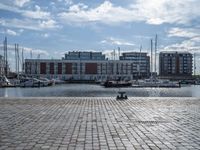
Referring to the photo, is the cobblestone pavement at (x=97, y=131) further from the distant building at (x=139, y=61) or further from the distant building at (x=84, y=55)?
the distant building at (x=139, y=61)

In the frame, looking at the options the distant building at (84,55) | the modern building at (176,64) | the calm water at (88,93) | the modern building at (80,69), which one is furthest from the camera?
the modern building at (176,64)

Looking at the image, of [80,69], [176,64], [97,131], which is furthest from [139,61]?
[97,131]

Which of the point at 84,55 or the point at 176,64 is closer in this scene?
the point at 84,55

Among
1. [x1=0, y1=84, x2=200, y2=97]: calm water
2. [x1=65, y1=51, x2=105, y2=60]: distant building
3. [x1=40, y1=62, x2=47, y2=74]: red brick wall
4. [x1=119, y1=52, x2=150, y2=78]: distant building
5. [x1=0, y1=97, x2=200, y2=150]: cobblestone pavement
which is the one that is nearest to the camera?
[x1=0, y1=97, x2=200, y2=150]: cobblestone pavement

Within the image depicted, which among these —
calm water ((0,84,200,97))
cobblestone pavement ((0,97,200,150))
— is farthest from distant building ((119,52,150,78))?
cobblestone pavement ((0,97,200,150))

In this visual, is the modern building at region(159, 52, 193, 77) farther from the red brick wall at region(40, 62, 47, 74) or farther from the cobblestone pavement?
the cobblestone pavement

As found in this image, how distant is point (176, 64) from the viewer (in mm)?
189250

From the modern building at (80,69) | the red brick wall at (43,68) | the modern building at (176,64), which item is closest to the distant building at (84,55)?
the modern building at (80,69)

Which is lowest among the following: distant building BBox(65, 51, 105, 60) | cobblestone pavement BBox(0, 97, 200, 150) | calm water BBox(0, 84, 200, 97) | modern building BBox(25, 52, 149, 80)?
calm water BBox(0, 84, 200, 97)

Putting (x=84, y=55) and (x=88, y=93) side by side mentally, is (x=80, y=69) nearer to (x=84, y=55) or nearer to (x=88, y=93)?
(x=84, y=55)

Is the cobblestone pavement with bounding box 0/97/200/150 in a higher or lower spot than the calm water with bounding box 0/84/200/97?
higher

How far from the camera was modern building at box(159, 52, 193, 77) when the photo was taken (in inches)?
7451

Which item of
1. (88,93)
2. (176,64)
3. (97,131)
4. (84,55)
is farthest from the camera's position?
(176,64)

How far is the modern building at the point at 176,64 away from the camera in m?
189
